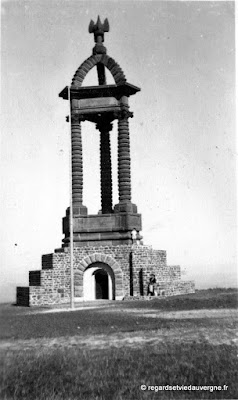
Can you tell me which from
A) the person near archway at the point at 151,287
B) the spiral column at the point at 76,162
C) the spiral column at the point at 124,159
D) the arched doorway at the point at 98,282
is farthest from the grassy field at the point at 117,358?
the spiral column at the point at 124,159

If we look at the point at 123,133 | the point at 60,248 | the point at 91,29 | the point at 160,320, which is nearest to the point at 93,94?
the point at 123,133

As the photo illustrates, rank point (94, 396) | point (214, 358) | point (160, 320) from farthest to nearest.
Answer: point (160, 320) < point (214, 358) < point (94, 396)

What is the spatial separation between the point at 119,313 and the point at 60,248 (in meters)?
8.33

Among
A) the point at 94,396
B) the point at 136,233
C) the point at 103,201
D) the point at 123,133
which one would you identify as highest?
the point at 123,133

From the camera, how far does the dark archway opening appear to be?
22500mm

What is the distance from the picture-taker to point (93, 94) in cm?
2381

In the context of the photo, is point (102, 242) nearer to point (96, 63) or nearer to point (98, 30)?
point (96, 63)

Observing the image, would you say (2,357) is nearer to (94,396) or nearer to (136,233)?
(94,396)

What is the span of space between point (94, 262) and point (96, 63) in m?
9.85

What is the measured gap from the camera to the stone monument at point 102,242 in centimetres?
2158

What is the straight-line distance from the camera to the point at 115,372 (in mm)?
7805

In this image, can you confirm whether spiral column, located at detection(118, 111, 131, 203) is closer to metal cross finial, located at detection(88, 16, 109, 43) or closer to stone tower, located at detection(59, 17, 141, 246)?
stone tower, located at detection(59, 17, 141, 246)

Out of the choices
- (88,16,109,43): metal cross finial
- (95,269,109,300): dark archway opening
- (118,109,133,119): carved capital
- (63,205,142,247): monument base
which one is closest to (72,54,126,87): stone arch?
(88,16,109,43): metal cross finial

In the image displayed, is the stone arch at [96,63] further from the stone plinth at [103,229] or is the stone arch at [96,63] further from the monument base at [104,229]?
the stone plinth at [103,229]
